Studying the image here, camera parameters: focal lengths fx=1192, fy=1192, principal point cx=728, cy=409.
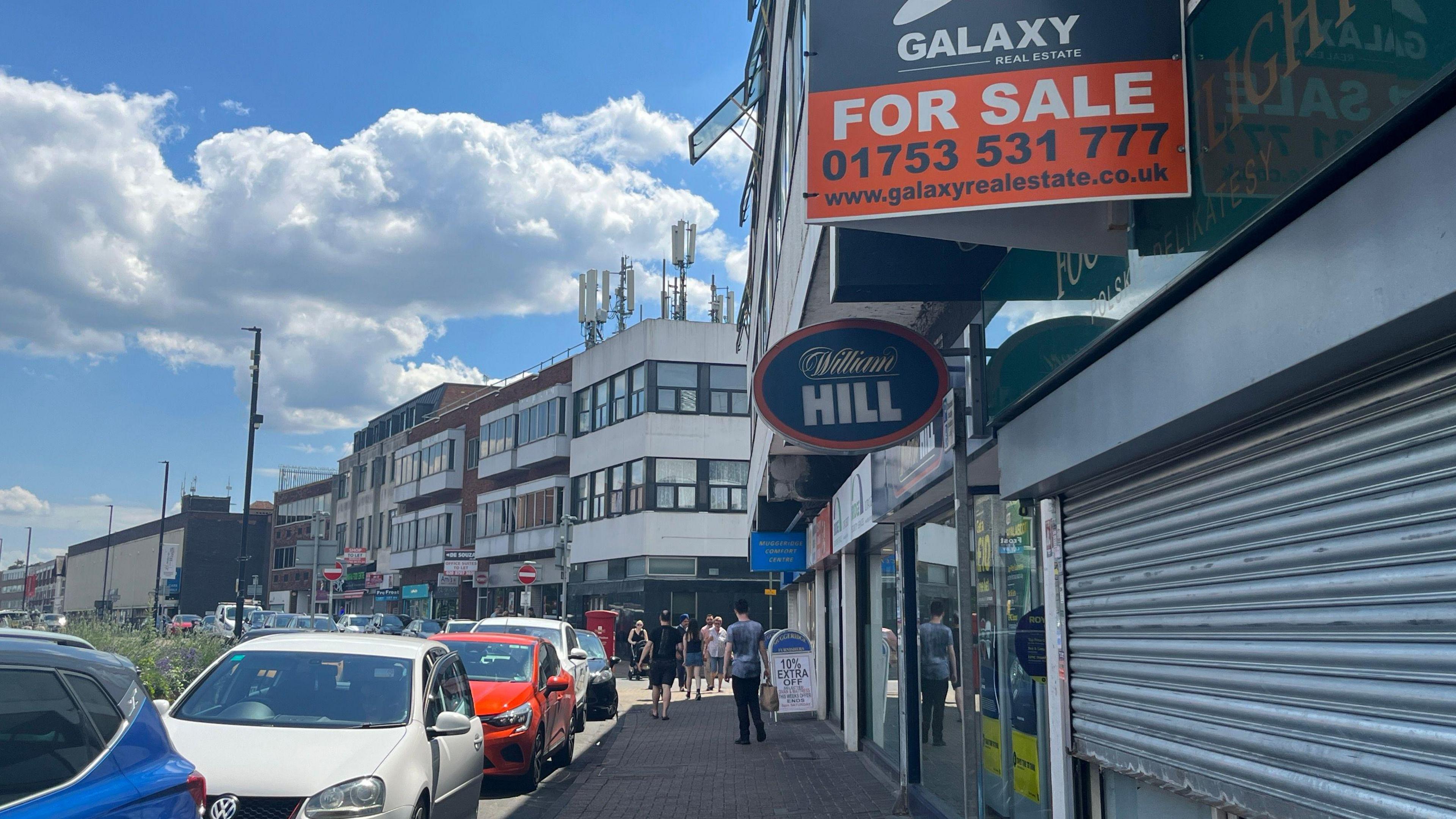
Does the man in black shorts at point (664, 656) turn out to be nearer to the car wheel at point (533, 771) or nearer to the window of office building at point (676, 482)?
the car wheel at point (533, 771)

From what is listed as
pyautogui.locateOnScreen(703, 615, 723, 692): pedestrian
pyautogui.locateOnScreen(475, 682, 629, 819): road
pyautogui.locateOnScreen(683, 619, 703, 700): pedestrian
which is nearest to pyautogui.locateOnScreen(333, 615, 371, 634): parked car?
pyautogui.locateOnScreen(703, 615, 723, 692): pedestrian

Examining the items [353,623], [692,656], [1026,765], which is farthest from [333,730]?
[353,623]

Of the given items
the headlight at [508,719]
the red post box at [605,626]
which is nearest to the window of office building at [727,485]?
the red post box at [605,626]

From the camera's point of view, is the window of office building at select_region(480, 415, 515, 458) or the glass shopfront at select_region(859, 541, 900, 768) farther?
the window of office building at select_region(480, 415, 515, 458)

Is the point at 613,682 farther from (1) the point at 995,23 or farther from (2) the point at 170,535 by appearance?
(2) the point at 170,535

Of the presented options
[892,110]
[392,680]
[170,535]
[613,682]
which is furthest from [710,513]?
[170,535]

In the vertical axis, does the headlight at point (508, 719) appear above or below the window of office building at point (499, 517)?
below

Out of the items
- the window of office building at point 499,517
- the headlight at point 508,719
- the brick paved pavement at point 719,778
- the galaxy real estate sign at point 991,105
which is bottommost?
the brick paved pavement at point 719,778

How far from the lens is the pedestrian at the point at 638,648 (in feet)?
92.8

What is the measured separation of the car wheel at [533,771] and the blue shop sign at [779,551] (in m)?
11.9

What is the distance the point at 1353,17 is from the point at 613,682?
61.7 ft

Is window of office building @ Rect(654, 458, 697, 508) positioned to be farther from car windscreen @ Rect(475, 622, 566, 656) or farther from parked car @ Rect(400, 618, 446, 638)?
car windscreen @ Rect(475, 622, 566, 656)

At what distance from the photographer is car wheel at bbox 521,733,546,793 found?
38.2 ft

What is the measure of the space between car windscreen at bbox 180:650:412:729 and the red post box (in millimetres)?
27969
